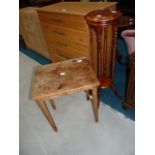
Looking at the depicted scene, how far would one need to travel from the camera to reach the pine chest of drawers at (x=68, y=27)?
149 centimetres

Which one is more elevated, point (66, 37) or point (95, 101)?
point (66, 37)

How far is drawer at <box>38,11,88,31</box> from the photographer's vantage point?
4.77 ft

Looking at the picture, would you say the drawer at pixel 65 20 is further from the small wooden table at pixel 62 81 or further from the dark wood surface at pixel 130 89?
the dark wood surface at pixel 130 89

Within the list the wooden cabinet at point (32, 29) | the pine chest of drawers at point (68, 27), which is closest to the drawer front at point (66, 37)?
the pine chest of drawers at point (68, 27)

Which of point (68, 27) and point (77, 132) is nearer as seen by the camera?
Answer: point (77, 132)

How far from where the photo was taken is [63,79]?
4.21 ft

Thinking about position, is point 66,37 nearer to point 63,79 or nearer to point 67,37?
point 67,37

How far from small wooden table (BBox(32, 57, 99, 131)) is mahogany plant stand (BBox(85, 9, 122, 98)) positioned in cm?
15

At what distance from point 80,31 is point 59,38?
1.38 ft

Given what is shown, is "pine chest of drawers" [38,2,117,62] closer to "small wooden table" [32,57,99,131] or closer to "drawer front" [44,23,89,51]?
"drawer front" [44,23,89,51]

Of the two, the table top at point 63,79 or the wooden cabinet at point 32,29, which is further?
the wooden cabinet at point 32,29

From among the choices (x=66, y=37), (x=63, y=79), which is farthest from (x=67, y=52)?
(x=63, y=79)

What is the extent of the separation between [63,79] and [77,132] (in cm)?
50

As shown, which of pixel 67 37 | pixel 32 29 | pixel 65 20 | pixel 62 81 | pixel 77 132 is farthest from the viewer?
pixel 32 29
